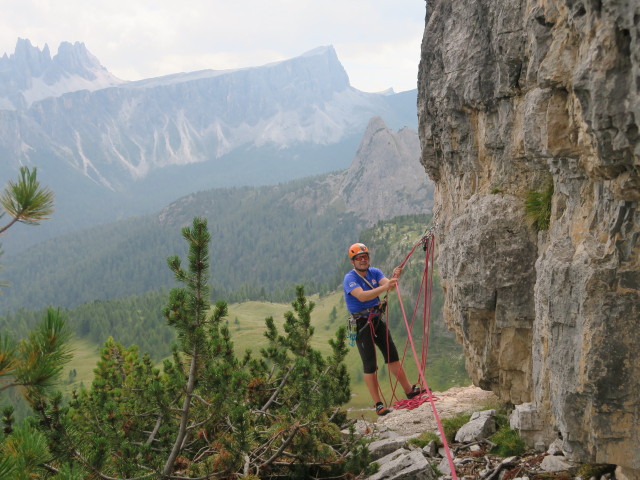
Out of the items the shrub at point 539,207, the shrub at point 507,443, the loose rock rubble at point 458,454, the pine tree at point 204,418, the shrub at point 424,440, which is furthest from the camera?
the shrub at point 424,440

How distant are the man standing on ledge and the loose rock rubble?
119 cm

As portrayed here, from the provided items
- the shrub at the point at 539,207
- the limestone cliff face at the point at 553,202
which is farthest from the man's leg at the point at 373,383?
the shrub at the point at 539,207

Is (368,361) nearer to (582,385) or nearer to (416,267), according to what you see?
(582,385)

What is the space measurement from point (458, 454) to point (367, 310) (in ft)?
11.2

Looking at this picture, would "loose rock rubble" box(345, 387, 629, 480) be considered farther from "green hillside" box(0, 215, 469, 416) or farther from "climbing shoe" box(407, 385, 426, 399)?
"green hillside" box(0, 215, 469, 416)

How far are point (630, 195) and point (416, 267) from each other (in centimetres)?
13584

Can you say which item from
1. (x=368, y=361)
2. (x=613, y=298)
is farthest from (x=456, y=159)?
(x=613, y=298)

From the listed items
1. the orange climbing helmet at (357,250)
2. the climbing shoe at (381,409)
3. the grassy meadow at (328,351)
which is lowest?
the grassy meadow at (328,351)

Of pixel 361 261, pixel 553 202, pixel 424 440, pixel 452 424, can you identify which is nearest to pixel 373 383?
pixel 424 440

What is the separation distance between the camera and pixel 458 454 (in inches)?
392

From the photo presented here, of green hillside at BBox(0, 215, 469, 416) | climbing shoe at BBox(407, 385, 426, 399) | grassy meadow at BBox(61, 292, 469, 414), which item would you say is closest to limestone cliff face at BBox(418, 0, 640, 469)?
climbing shoe at BBox(407, 385, 426, 399)

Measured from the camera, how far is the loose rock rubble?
8078 mm

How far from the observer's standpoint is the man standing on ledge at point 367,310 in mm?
11320

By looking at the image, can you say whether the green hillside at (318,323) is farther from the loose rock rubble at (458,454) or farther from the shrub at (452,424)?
the shrub at (452,424)
